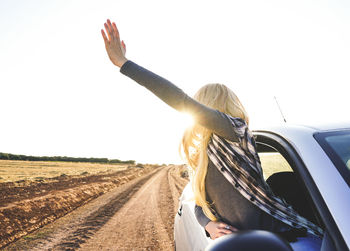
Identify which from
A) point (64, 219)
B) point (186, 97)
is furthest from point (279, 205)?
point (64, 219)

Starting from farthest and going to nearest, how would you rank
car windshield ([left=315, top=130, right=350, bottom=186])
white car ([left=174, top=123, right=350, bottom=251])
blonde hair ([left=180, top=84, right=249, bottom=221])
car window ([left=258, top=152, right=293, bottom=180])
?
A: car window ([left=258, top=152, right=293, bottom=180]) → blonde hair ([left=180, top=84, right=249, bottom=221]) → car windshield ([left=315, top=130, right=350, bottom=186]) → white car ([left=174, top=123, right=350, bottom=251])

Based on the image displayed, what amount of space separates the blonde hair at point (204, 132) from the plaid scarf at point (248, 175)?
13 cm

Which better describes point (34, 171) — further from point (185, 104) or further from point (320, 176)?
point (320, 176)

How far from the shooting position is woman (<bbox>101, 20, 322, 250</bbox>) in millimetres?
1217

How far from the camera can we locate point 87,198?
35.8 ft

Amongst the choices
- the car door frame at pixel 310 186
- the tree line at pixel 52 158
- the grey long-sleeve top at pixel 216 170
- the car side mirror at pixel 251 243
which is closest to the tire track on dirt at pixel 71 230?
the grey long-sleeve top at pixel 216 170

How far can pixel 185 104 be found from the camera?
3.95 ft

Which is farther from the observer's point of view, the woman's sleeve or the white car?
the woman's sleeve

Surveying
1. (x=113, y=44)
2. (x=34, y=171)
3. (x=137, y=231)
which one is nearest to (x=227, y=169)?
(x=113, y=44)

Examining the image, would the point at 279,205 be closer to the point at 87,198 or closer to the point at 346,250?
the point at 346,250

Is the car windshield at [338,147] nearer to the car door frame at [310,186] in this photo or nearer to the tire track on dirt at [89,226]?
the car door frame at [310,186]

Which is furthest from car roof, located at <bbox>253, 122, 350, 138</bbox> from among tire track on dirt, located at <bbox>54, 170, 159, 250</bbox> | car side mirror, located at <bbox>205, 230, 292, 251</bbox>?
tire track on dirt, located at <bbox>54, 170, 159, 250</bbox>

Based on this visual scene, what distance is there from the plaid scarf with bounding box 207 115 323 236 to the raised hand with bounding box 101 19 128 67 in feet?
2.51

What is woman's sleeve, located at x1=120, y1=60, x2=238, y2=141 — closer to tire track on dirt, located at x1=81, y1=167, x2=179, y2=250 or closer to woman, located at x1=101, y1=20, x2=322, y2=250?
woman, located at x1=101, y1=20, x2=322, y2=250
